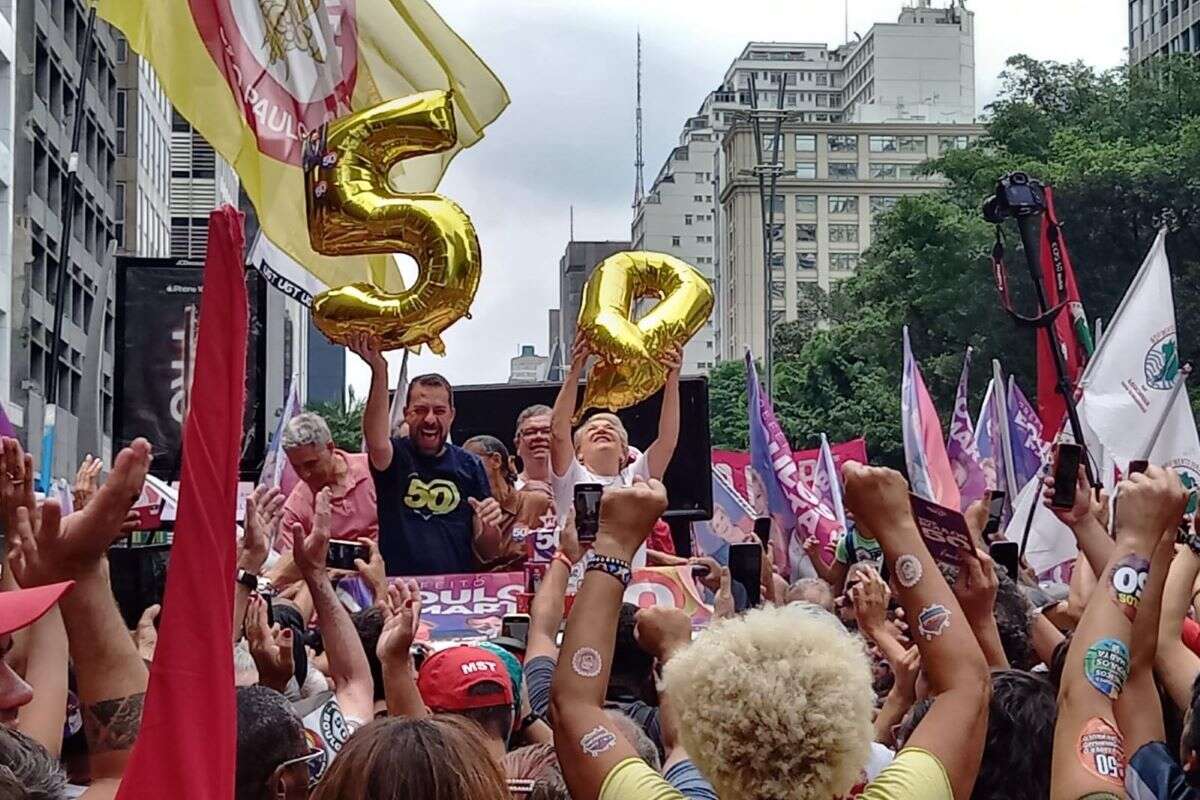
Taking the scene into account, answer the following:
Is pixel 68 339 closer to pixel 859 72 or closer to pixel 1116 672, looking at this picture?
pixel 1116 672

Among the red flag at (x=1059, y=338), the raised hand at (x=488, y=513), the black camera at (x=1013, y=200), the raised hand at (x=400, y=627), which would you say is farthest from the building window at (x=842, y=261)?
the raised hand at (x=400, y=627)

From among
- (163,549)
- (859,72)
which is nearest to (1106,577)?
(163,549)

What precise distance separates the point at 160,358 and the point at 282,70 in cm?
198

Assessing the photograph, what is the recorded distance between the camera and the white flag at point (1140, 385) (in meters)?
10.5

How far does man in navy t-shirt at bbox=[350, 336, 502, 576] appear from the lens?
25.6 feet

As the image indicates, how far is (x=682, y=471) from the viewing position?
1078cm

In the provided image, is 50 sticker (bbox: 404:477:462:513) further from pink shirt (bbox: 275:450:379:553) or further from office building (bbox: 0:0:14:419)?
office building (bbox: 0:0:14:419)

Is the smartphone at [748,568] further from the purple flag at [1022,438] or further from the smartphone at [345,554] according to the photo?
the purple flag at [1022,438]

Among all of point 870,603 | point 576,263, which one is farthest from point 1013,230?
point 576,263

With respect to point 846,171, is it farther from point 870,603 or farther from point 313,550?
point 313,550

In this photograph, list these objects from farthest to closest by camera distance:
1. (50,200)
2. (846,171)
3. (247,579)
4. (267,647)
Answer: (846,171) < (50,200) < (267,647) < (247,579)

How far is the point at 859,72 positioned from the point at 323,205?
14067 cm

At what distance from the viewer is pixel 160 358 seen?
26.4ft

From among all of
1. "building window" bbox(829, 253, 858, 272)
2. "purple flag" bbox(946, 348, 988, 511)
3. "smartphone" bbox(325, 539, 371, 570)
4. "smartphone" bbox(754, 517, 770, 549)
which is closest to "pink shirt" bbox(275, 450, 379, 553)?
"smartphone" bbox(325, 539, 371, 570)
